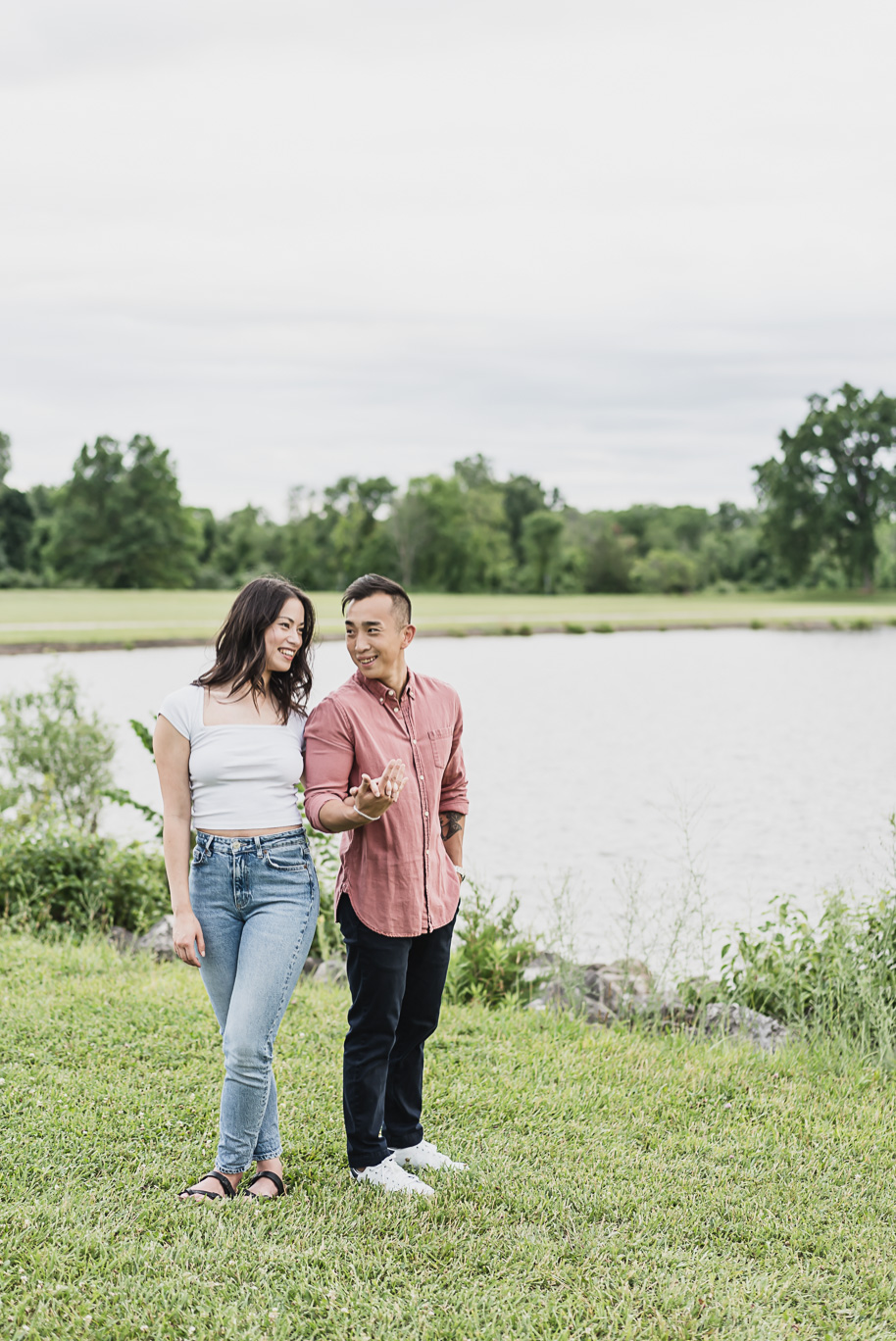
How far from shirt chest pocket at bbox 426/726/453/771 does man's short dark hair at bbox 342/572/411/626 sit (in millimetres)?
382

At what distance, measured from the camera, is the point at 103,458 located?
260 feet

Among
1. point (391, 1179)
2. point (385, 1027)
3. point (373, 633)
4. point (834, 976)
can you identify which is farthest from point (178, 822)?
point (834, 976)

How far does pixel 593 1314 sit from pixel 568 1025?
2442mm

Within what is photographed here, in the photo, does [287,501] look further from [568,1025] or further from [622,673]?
[568,1025]

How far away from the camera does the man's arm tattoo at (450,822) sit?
12.4ft

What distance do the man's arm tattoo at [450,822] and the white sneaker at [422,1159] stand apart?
3.40ft

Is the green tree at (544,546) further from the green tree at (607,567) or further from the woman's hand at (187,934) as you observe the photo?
the woman's hand at (187,934)

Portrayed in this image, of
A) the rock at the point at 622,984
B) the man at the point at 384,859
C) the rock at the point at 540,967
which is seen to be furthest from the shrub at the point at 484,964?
the man at the point at 384,859

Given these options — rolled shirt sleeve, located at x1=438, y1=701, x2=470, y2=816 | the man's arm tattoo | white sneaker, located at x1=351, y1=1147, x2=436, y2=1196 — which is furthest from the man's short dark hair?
white sneaker, located at x1=351, y1=1147, x2=436, y2=1196

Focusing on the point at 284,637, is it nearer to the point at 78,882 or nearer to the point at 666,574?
the point at 78,882

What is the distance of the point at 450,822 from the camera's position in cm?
379

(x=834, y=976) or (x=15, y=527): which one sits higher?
(x=15, y=527)

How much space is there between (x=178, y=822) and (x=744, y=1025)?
3205mm

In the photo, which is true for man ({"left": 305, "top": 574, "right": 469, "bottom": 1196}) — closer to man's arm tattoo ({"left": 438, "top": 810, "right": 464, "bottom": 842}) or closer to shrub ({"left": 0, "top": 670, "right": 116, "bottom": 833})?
man's arm tattoo ({"left": 438, "top": 810, "right": 464, "bottom": 842})
